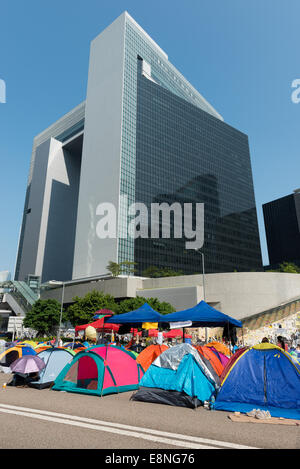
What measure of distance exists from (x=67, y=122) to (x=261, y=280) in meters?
120

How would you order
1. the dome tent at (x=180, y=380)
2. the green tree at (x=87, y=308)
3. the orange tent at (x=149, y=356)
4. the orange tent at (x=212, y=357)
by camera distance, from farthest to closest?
the green tree at (x=87, y=308) → the orange tent at (x=149, y=356) → the orange tent at (x=212, y=357) → the dome tent at (x=180, y=380)

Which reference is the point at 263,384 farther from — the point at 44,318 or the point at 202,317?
the point at 44,318

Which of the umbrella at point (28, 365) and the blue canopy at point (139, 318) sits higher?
the blue canopy at point (139, 318)

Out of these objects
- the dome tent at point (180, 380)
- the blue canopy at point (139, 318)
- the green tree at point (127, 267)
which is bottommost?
the dome tent at point (180, 380)

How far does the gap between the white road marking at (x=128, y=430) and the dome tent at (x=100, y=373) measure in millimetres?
2976

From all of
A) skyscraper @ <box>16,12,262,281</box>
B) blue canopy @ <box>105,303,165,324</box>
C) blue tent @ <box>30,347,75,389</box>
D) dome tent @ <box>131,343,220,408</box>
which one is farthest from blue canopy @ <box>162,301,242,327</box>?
skyscraper @ <box>16,12,262,281</box>

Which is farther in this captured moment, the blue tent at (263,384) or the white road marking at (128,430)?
the blue tent at (263,384)

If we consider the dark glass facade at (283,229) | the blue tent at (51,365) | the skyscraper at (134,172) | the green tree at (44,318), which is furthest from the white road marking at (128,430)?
the dark glass facade at (283,229)

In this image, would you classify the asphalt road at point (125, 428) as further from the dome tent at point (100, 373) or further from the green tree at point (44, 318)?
the green tree at point (44, 318)

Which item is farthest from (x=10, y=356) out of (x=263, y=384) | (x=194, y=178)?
(x=194, y=178)

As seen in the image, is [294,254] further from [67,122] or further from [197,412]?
[197,412]

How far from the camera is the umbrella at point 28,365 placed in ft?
40.4

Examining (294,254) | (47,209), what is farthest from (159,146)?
(294,254)

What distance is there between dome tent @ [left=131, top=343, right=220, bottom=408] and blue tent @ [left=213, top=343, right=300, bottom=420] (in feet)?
2.31
